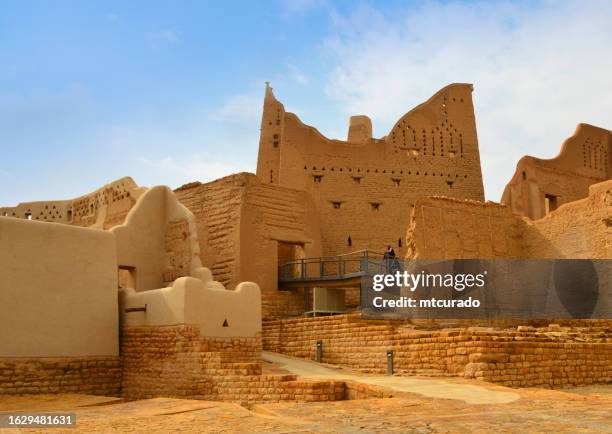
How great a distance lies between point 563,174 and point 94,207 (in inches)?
746

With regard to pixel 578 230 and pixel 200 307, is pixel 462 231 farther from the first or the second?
pixel 200 307

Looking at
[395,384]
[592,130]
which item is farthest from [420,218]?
[592,130]

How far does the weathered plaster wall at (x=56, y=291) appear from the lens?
1477 centimetres

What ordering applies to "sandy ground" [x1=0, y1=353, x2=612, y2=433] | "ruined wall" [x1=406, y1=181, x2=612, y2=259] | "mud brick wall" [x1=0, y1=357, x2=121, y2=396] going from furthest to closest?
1. "ruined wall" [x1=406, y1=181, x2=612, y2=259]
2. "mud brick wall" [x1=0, y1=357, x2=121, y2=396]
3. "sandy ground" [x1=0, y1=353, x2=612, y2=433]

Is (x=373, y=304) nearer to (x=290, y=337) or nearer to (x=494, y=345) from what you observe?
(x=290, y=337)

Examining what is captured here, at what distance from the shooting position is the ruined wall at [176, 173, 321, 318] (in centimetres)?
2202

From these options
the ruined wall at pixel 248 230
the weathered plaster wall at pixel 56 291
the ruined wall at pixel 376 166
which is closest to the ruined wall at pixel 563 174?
the ruined wall at pixel 376 166

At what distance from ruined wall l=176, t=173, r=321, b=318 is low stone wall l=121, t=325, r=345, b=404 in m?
5.41

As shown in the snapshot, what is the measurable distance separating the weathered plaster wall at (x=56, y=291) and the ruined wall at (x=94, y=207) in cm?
874

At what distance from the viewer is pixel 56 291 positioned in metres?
15.5

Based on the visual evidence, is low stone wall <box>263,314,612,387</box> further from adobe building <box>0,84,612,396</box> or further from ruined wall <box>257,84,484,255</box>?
ruined wall <box>257,84,484,255</box>

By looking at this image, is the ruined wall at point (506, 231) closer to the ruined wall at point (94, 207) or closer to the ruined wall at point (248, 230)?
the ruined wall at point (248, 230)

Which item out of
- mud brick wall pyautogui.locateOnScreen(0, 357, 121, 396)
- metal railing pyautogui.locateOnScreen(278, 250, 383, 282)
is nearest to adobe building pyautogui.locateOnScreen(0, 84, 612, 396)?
mud brick wall pyautogui.locateOnScreen(0, 357, 121, 396)

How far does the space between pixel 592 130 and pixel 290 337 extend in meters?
18.4
